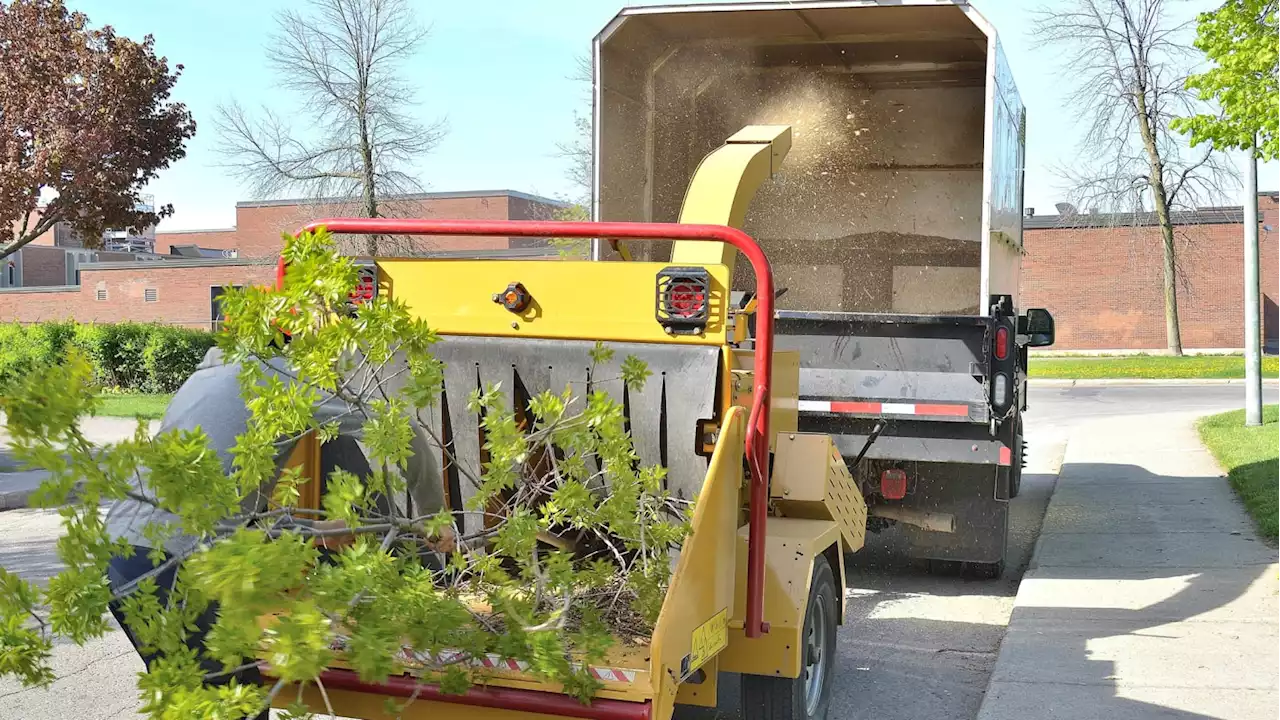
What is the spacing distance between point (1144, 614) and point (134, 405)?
15701 millimetres

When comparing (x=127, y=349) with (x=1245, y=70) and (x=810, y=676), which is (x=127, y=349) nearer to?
(x=1245, y=70)

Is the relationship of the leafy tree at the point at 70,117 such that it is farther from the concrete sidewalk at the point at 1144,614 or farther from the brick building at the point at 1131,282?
the brick building at the point at 1131,282

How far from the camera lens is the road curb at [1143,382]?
27.4m

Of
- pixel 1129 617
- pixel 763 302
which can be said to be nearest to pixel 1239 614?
pixel 1129 617

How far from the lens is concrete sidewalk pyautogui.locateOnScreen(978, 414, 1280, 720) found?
5.22 m

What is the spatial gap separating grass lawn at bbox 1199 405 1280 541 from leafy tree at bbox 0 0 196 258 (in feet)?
57.6

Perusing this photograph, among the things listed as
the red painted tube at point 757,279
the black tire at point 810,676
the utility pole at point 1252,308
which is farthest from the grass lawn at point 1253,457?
the red painted tube at point 757,279

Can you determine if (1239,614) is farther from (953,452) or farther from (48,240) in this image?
(48,240)

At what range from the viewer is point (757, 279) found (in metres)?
3.88

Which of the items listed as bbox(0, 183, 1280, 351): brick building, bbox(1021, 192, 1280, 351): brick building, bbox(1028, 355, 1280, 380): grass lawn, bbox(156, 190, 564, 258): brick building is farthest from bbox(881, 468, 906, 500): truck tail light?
bbox(1021, 192, 1280, 351): brick building

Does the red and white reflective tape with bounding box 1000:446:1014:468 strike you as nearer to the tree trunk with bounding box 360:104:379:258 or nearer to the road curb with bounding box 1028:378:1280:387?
the tree trunk with bounding box 360:104:379:258

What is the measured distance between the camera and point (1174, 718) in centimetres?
495

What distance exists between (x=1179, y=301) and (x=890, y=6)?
39458 millimetres

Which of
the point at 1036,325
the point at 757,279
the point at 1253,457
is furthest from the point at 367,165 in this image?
the point at 757,279
